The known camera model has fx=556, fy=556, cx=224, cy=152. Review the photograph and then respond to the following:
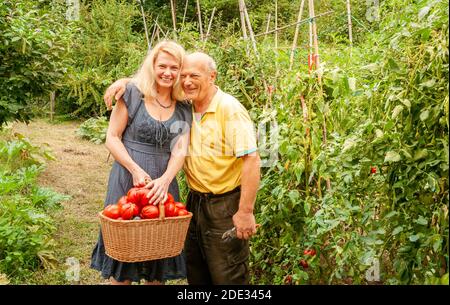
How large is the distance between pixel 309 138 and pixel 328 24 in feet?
Answer: 26.2

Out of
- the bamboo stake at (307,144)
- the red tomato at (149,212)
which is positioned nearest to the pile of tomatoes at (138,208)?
the red tomato at (149,212)

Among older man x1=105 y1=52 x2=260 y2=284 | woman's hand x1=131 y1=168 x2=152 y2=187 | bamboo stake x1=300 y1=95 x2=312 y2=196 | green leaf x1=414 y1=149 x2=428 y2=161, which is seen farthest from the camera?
bamboo stake x1=300 y1=95 x2=312 y2=196

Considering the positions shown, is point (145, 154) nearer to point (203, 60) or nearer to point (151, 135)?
Result: point (151, 135)

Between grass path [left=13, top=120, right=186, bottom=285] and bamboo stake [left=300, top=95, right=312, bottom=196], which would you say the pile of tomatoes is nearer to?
bamboo stake [left=300, top=95, right=312, bottom=196]

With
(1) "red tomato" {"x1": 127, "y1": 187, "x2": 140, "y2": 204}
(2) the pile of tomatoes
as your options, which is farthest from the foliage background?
(1) "red tomato" {"x1": 127, "y1": 187, "x2": 140, "y2": 204}

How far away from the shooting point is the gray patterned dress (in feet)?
8.21

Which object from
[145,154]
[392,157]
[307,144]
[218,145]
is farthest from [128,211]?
[392,157]

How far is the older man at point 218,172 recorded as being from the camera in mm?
2350

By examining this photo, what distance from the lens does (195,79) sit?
2414 millimetres

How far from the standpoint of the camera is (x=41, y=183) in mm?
5973

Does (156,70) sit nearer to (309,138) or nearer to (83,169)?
(309,138)

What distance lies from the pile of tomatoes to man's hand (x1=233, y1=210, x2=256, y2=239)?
0.72 ft

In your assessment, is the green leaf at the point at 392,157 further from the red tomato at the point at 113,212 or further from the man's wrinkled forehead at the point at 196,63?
the red tomato at the point at 113,212
